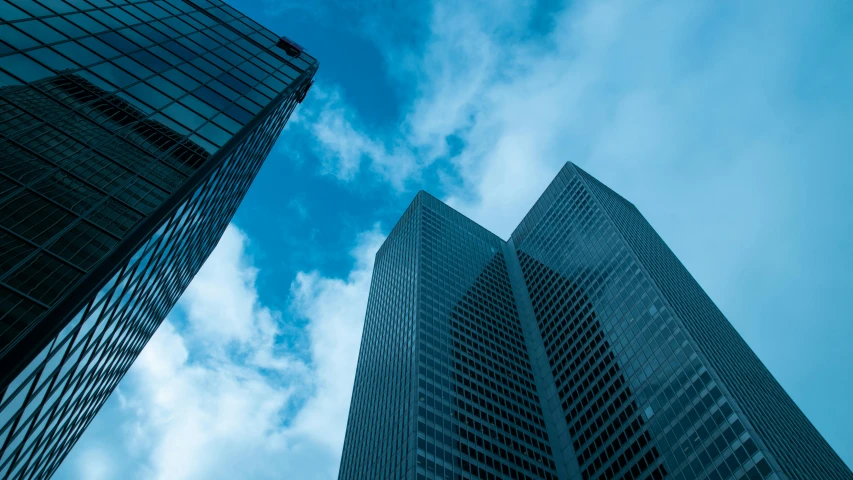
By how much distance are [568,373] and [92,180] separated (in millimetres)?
89934

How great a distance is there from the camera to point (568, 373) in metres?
98.1

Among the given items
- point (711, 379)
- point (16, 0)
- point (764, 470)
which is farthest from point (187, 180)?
point (711, 379)

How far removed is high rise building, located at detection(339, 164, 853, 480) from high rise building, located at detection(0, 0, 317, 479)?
49.5 meters

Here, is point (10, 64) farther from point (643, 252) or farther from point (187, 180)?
point (643, 252)

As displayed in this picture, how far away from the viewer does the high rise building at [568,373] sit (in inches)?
2682

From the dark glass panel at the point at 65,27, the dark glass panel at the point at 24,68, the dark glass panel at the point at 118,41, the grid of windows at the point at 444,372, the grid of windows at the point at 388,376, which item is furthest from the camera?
the grid of windows at the point at 388,376

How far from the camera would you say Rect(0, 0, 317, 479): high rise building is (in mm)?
17516

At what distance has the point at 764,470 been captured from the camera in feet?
180

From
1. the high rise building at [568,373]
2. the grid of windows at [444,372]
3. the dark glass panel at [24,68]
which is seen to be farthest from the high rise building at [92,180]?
the high rise building at [568,373]

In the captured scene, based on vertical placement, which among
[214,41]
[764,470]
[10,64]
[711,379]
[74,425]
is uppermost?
[711,379]

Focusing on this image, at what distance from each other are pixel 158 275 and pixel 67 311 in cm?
1409

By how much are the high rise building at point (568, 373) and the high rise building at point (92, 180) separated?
4953 centimetres

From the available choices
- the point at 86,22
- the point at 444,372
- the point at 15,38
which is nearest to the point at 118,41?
the point at 86,22

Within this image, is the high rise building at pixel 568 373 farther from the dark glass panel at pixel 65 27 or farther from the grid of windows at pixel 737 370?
the dark glass panel at pixel 65 27
